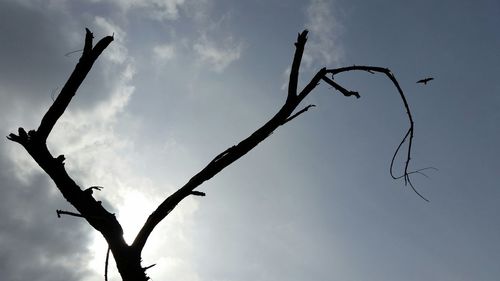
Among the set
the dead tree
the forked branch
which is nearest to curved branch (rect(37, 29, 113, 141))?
the dead tree

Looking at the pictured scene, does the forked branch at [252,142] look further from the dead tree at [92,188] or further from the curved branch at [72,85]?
the curved branch at [72,85]

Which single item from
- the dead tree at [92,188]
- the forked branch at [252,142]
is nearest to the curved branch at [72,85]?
the dead tree at [92,188]

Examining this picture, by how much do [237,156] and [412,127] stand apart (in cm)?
186

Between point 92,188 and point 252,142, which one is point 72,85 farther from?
point 252,142

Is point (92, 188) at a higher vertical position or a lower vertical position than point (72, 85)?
lower

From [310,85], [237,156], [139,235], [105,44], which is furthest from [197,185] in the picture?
[105,44]

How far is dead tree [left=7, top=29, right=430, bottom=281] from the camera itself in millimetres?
3881

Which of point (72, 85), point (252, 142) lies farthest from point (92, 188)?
point (252, 142)

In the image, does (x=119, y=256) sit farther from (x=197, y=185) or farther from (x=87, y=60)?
(x=87, y=60)

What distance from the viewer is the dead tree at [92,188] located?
3881 mm

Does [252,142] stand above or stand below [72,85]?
below

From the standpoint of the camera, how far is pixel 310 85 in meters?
4.01

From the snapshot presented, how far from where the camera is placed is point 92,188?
4.29 metres

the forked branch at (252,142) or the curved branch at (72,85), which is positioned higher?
the curved branch at (72,85)
